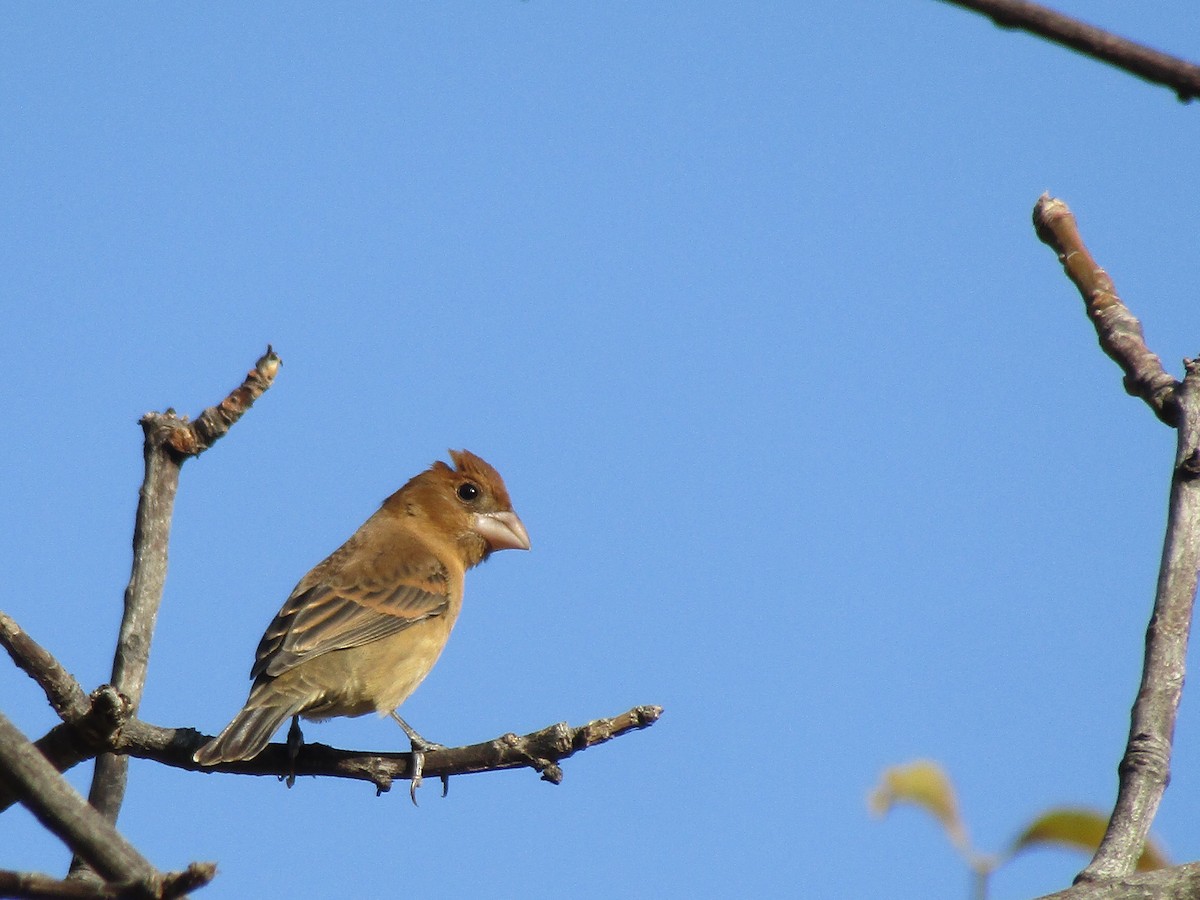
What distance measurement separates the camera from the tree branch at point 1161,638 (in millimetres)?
2783

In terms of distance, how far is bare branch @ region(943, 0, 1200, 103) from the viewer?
48.4 inches

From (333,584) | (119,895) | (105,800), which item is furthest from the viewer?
(333,584)

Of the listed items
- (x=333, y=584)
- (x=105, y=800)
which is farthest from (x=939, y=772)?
(x=333, y=584)

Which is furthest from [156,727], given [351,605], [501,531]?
[501,531]

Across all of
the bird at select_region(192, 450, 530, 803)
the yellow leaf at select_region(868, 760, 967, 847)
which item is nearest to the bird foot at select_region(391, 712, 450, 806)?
the bird at select_region(192, 450, 530, 803)

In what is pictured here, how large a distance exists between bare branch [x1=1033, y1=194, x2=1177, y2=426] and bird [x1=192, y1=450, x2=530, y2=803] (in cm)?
330

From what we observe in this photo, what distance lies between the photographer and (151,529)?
453 centimetres

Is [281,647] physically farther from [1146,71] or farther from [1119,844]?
[1146,71]

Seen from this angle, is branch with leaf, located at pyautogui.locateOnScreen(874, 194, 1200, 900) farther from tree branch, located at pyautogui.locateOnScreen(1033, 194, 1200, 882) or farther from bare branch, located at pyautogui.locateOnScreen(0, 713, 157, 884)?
bare branch, located at pyautogui.locateOnScreen(0, 713, 157, 884)

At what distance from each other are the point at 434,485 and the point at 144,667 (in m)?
4.06

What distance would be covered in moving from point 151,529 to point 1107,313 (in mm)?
3059

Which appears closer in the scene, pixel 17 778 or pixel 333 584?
pixel 17 778

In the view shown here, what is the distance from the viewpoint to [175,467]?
4734 mm

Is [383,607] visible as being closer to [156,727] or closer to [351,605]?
[351,605]
